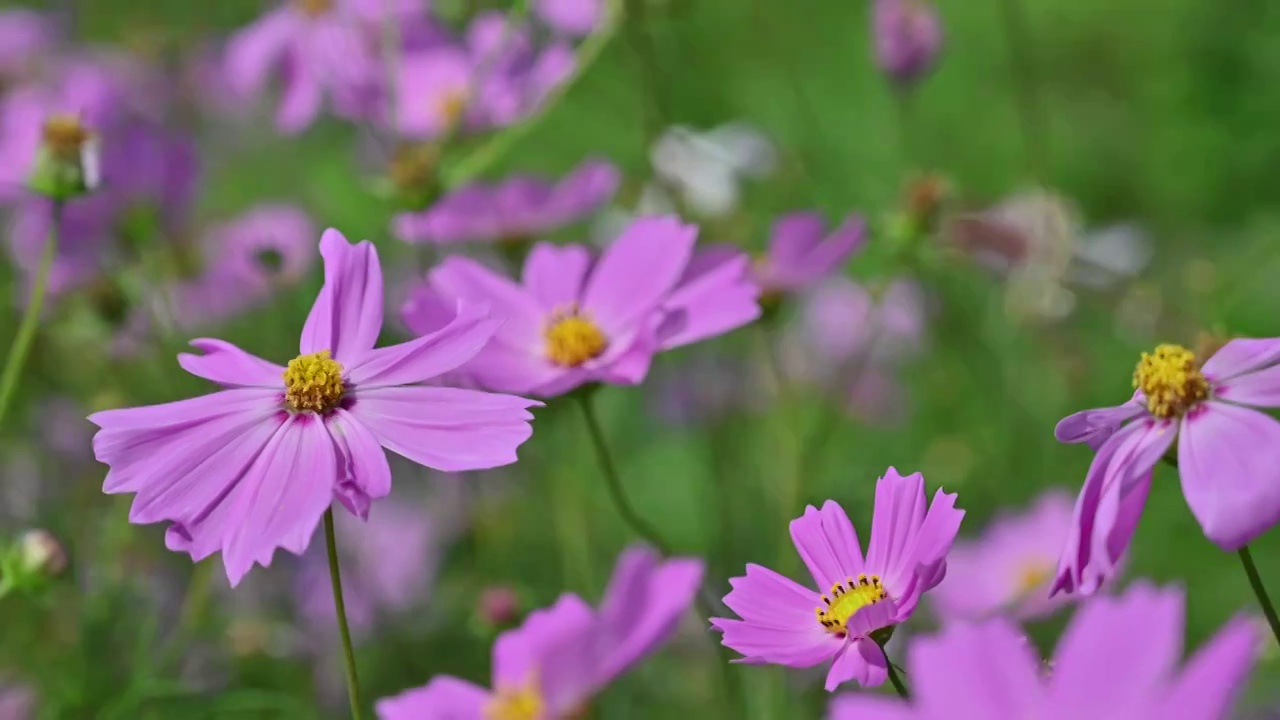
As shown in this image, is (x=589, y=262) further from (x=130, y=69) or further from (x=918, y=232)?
(x=130, y=69)

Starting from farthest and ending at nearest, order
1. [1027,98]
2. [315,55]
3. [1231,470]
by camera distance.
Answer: [1027,98]
[315,55]
[1231,470]

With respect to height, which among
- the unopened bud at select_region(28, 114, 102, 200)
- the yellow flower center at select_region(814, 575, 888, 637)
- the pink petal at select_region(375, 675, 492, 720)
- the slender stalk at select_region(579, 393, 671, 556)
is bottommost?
the yellow flower center at select_region(814, 575, 888, 637)

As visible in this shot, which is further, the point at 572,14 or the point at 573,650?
the point at 572,14

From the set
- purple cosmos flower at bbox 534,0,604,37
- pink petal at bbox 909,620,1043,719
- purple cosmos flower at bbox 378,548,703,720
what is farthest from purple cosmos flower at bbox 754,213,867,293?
pink petal at bbox 909,620,1043,719

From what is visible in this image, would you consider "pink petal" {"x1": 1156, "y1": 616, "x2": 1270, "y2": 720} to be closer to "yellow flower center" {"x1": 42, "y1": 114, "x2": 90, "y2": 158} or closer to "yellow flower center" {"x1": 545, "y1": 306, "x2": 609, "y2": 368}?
"yellow flower center" {"x1": 545, "y1": 306, "x2": 609, "y2": 368}

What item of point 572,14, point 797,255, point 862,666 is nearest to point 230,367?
point 862,666

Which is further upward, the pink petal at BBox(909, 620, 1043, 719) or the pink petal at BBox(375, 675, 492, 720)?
the pink petal at BBox(375, 675, 492, 720)

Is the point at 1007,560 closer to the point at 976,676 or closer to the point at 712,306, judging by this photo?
the point at 712,306
